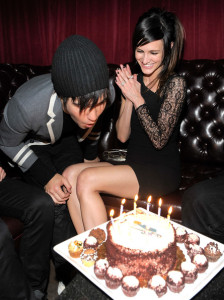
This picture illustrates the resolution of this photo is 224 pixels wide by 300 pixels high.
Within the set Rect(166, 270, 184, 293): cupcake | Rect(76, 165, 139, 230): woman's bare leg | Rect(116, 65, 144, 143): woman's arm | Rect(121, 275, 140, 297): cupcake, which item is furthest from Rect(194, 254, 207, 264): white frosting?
Rect(116, 65, 144, 143): woman's arm

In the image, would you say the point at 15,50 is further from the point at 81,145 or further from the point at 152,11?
the point at 152,11

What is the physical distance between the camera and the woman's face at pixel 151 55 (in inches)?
79.3

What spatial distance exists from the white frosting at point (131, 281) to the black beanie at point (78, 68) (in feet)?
3.01

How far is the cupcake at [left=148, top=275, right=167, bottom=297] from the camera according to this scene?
1.08 m

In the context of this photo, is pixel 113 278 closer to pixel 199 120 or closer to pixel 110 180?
pixel 110 180

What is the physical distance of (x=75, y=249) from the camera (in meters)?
1.26

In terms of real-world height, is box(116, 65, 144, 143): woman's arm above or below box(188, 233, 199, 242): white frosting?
above

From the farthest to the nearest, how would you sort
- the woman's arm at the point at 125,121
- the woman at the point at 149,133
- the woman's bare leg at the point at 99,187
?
1. the woman's arm at the point at 125,121
2. the woman at the point at 149,133
3. the woman's bare leg at the point at 99,187

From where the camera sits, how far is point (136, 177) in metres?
2.00

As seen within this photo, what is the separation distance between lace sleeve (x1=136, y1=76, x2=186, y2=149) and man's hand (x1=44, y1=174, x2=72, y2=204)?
0.65 metres

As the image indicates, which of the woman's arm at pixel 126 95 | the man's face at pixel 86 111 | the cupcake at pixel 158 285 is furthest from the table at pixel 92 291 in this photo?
the woman's arm at pixel 126 95

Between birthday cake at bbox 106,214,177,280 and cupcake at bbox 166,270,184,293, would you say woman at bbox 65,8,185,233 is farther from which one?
cupcake at bbox 166,270,184,293

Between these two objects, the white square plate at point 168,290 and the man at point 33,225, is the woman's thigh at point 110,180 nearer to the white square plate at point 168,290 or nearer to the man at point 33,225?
the man at point 33,225

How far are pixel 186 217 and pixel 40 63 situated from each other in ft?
9.69
